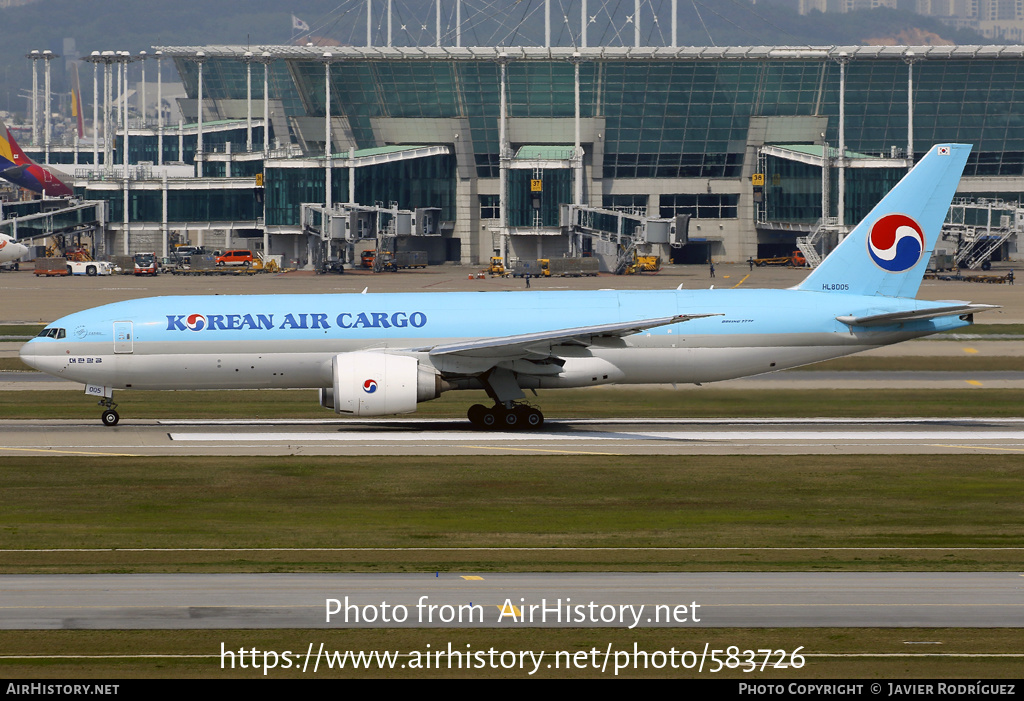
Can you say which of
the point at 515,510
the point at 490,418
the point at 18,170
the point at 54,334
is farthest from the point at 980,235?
the point at 18,170

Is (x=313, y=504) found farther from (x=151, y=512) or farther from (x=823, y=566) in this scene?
(x=823, y=566)

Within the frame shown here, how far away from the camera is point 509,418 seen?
4294 cm

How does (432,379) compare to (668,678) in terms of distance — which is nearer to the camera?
(668,678)

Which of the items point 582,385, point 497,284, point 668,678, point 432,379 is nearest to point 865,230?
point 582,385

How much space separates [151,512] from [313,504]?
3.76 m

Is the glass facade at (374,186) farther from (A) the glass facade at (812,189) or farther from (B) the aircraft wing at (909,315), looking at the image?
(B) the aircraft wing at (909,315)

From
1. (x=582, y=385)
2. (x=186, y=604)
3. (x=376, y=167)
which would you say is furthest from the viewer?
(x=376, y=167)

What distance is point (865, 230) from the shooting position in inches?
1774

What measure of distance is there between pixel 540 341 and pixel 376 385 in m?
5.34

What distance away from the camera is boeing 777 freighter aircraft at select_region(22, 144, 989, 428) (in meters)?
42.4

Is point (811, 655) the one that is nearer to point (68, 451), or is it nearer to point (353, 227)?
point (68, 451)

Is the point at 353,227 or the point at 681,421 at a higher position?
the point at 353,227

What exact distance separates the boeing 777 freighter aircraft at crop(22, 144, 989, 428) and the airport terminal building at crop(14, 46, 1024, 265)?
112294 mm

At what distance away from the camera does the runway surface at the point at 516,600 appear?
20.7m
